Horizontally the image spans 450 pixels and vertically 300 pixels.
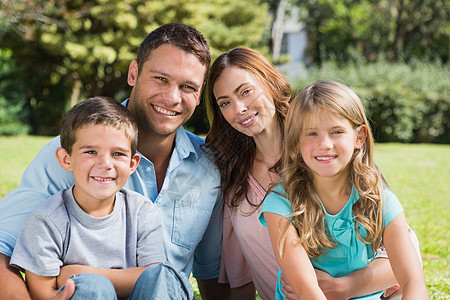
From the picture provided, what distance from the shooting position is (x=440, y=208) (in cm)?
761

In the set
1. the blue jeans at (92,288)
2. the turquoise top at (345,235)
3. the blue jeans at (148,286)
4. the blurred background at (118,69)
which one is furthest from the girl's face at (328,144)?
the blurred background at (118,69)

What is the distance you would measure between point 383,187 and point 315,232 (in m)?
0.46

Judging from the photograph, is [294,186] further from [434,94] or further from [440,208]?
[434,94]

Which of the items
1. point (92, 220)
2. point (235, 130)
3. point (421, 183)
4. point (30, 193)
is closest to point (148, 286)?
point (92, 220)

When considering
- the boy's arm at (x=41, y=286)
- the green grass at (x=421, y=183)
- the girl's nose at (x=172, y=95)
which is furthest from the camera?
the green grass at (x=421, y=183)

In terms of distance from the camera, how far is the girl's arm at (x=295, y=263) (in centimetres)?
255

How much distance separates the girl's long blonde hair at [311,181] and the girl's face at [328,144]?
0.04m

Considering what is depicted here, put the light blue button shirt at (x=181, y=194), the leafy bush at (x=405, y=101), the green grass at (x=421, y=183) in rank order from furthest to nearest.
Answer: the leafy bush at (x=405, y=101) < the green grass at (x=421, y=183) < the light blue button shirt at (x=181, y=194)

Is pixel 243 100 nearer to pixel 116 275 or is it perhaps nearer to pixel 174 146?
pixel 174 146

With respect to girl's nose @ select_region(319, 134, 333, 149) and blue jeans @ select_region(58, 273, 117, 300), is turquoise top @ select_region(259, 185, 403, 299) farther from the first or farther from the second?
blue jeans @ select_region(58, 273, 117, 300)

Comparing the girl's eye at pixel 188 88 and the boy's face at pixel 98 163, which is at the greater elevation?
the girl's eye at pixel 188 88

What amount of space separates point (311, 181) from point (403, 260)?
657 mm

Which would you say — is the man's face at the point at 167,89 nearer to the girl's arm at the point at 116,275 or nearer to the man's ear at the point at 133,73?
the man's ear at the point at 133,73

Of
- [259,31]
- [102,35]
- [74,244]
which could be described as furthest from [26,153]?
[259,31]
